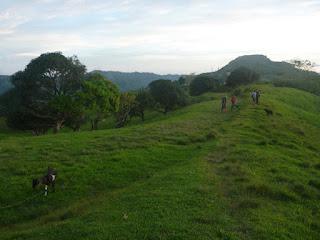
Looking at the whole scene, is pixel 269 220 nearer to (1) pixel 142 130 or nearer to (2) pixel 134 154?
(2) pixel 134 154

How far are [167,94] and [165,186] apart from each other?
5571 centimetres

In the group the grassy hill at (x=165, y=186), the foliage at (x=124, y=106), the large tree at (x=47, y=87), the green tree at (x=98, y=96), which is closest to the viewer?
the grassy hill at (x=165, y=186)

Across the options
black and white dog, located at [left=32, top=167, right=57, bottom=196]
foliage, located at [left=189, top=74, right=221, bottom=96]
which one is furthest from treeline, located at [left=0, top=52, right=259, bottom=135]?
foliage, located at [left=189, top=74, right=221, bottom=96]

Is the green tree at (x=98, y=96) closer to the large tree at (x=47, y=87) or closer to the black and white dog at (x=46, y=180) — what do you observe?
the large tree at (x=47, y=87)

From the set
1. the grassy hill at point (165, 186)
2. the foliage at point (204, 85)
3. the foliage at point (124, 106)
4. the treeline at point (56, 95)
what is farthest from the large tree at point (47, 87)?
the foliage at point (204, 85)

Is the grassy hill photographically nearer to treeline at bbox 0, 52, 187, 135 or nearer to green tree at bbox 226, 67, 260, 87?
treeline at bbox 0, 52, 187, 135

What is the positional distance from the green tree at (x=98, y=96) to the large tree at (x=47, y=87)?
134 cm

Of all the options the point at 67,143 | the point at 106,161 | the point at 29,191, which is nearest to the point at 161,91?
the point at 67,143

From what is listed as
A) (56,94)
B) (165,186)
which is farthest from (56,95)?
(165,186)

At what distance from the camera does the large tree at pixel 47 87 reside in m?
50.1

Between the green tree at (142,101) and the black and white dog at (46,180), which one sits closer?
the black and white dog at (46,180)

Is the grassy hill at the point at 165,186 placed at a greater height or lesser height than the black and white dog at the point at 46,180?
lesser

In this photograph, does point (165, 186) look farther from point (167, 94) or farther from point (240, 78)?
point (240, 78)

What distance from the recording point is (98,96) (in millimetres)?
54031
